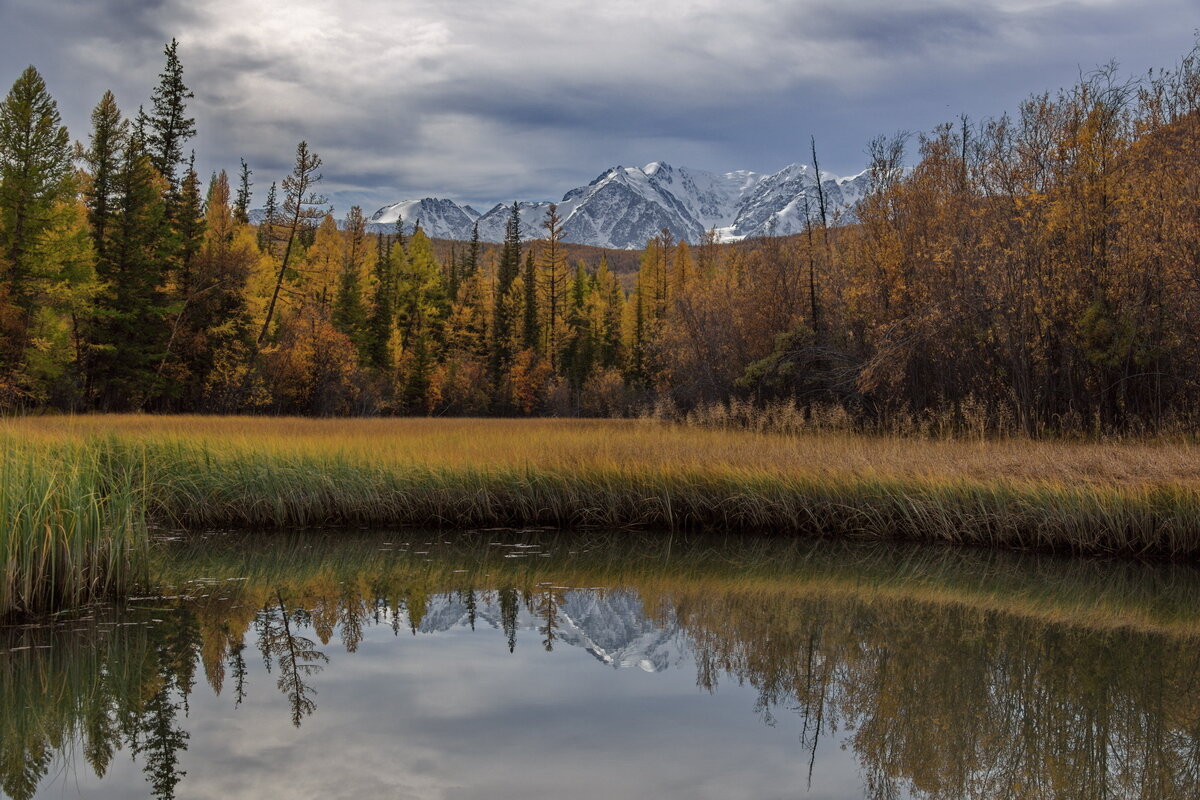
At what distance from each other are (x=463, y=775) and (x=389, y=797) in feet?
1.58

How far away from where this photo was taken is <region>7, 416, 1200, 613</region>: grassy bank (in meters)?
10.6

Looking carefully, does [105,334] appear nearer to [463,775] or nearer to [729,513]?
[729,513]

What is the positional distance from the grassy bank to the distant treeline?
11.9 feet

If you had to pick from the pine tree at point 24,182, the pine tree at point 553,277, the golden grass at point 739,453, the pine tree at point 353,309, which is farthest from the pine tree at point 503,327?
the golden grass at point 739,453

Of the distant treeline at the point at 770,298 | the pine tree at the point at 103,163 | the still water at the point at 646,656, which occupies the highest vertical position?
the pine tree at the point at 103,163

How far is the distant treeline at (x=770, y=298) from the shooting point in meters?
Answer: 16.6

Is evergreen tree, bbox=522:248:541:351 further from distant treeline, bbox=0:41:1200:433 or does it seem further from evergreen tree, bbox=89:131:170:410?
evergreen tree, bbox=89:131:170:410

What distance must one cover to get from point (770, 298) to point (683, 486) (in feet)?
50.7

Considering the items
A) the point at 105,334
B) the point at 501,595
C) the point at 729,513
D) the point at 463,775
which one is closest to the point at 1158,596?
the point at 729,513

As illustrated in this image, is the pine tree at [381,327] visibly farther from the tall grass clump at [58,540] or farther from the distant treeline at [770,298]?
the tall grass clump at [58,540]

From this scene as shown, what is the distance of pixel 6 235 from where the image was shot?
2759cm

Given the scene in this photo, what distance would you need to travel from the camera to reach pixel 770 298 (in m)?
26.7

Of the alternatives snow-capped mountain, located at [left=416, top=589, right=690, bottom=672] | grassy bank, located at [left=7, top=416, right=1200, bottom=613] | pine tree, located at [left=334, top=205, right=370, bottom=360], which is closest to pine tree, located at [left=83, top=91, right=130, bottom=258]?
pine tree, located at [left=334, top=205, right=370, bottom=360]

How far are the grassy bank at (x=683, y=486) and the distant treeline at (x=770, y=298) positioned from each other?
3624 mm
